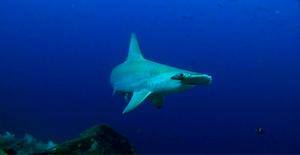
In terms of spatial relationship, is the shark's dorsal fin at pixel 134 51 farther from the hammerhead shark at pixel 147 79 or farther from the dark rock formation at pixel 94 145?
the dark rock formation at pixel 94 145

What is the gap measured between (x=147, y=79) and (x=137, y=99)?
484 millimetres

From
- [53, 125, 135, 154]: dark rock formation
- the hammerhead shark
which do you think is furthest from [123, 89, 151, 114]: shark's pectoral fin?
[53, 125, 135, 154]: dark rock formation

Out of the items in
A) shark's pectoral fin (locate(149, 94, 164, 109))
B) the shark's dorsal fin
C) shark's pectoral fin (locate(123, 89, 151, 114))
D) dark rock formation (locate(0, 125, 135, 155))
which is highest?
the shark's dorsal fin

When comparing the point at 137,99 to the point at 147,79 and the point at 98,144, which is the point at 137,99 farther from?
the point at 98,144

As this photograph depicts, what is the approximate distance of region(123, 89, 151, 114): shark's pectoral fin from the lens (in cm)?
622

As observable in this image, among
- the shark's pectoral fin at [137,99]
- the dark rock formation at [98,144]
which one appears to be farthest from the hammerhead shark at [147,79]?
the dark rock formation at [98,144]

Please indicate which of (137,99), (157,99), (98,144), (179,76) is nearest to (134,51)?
(157,99)

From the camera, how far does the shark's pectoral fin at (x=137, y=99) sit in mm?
6219

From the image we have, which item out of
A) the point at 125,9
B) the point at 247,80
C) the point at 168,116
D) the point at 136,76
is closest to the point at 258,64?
the point at 247,80

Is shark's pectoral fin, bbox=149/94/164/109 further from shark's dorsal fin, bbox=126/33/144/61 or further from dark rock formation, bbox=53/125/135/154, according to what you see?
dark rock formation, bbox=53/125/135/154

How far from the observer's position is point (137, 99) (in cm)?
656

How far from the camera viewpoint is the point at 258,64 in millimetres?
90438

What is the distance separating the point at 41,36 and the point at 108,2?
22073 mm

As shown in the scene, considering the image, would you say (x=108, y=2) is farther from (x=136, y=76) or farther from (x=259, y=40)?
(x=136, y=76)
